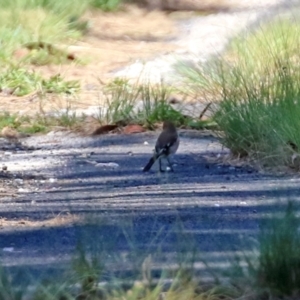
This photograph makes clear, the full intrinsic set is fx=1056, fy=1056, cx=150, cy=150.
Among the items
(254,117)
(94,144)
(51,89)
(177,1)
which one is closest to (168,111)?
(94,144)

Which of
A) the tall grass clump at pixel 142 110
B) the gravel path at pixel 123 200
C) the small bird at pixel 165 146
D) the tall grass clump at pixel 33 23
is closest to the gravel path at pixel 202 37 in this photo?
the tall grass clump at pixel 142 110

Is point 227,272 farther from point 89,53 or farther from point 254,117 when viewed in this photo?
point 89,53

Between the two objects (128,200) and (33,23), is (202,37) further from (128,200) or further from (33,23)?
(128,200)

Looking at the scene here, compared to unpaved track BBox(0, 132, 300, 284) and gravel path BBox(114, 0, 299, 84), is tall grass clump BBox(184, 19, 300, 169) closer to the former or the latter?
unpaved track BBox(0, 132, 300, 284)

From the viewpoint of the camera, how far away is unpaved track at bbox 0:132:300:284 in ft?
17.1

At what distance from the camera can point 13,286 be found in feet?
14.1

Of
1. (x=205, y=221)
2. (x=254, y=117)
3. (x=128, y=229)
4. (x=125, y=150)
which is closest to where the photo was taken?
(x=128, y=229)

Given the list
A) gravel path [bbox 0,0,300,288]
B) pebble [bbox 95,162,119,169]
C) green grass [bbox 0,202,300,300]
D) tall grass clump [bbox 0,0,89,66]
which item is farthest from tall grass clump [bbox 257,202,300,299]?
tall grass clump [bbox 0,0,89,66]

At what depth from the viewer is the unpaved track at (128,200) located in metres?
5.22

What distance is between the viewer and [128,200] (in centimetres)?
711

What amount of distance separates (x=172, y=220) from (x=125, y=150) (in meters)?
3.70

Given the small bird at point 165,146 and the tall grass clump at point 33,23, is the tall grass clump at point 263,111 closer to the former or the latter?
the small bird at point 165,146

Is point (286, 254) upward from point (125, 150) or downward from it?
upward

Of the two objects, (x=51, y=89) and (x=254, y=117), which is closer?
(x=254, y=117)
